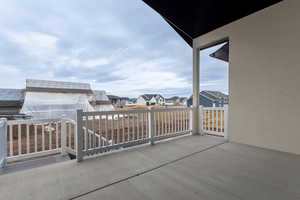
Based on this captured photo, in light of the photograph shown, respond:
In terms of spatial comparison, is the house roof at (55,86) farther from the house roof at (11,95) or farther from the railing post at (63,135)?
the railing post at (63,135)

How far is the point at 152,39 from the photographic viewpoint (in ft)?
18.1

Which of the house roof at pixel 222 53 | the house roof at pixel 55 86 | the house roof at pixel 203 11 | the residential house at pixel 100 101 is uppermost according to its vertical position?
the house roof at pixel 203 11

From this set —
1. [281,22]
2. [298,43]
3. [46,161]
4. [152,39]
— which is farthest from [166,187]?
[152,39]

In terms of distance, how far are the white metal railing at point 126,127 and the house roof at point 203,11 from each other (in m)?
2.31

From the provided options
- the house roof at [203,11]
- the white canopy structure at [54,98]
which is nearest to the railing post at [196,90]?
the house roof at [203,11]

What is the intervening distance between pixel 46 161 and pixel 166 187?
223 cm

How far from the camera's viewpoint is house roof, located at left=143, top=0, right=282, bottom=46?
9.67 ft

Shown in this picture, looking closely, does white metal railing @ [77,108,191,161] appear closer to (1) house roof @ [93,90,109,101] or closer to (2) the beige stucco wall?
(2) the beige stucco wall

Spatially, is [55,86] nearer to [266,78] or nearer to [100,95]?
[100,95]

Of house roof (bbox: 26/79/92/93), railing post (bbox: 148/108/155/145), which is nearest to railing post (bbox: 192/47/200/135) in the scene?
railing post (bbox: 148/108/155/145)

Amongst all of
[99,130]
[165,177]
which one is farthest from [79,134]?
[165,177]

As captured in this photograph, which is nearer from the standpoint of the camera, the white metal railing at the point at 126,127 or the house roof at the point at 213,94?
the white metal railing at the point at 126,127

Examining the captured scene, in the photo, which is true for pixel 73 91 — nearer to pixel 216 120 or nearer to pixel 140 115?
pixel 140 115

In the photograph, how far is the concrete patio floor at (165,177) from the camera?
4.86 ft
